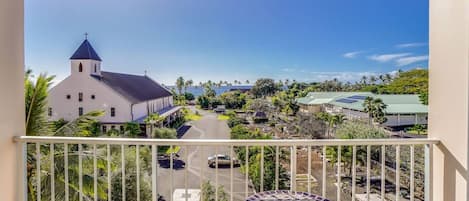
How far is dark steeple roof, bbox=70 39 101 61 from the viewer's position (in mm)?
3395

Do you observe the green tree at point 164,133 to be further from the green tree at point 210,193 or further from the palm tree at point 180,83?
the green tree at point 210,193

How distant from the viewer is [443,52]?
231cm

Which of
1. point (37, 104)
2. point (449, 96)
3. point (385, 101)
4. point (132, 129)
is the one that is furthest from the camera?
point (37, 104)

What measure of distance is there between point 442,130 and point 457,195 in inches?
18.7

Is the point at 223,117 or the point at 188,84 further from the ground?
the point at 188,84

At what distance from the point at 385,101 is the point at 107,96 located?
2855 mm

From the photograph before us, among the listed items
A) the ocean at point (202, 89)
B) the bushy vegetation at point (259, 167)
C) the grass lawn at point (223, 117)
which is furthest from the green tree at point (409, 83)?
the grass lawn at point (223, 117)

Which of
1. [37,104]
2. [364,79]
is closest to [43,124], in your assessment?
[37,104]

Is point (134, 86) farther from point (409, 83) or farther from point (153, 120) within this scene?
point (409, 83)

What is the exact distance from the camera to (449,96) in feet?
7.41

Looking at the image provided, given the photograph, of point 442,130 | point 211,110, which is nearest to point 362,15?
point 442,130

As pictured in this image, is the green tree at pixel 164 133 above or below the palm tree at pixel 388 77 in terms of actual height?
below

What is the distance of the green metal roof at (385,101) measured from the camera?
9.79ft

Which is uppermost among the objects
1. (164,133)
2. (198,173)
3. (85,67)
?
(85,67)
